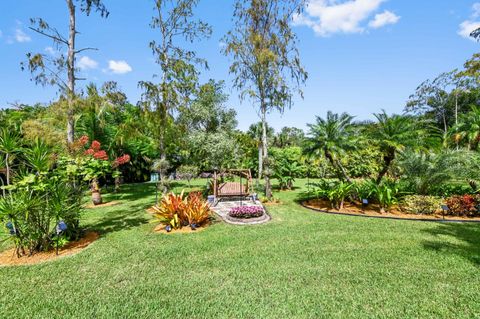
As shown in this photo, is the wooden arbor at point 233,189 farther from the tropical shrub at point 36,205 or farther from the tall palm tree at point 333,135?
the tropical shrub at point 36,205

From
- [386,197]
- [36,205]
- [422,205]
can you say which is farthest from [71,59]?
[422,205]

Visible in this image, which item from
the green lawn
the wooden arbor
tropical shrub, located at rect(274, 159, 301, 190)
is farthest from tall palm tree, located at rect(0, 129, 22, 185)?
tropical shrub, located at rect(274, 159, 301, 190)

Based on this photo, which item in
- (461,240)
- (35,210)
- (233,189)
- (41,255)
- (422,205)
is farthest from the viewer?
(233,189)

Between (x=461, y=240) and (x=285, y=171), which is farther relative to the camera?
(x=285, y=171)

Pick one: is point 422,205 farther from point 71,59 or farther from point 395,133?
point 71,59

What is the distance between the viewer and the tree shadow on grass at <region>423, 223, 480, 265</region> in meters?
4.96

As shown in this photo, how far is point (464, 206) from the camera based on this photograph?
25.7ft

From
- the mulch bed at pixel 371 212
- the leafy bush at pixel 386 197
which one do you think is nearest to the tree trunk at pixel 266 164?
the mulch bed at pixel 371 212

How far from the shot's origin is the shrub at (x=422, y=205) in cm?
819

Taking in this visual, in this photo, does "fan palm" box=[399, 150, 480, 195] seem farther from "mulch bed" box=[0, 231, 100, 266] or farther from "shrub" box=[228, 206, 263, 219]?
"mulch bed" box=[0, 231, 100, 266]

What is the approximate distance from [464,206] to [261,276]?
7.79 meters

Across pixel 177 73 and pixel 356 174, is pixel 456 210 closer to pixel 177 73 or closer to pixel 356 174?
pixel 177 73

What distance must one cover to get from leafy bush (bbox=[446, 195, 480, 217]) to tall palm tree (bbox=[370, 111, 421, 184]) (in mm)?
2311

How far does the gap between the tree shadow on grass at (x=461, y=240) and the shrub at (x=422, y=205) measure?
1095 millimetres
